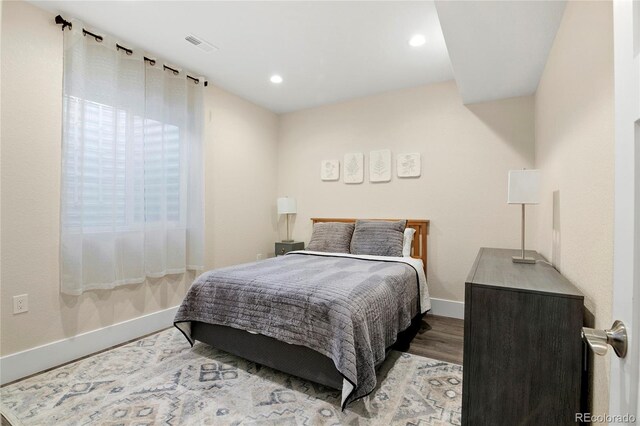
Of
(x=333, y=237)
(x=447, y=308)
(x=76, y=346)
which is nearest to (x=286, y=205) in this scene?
(x=333, y=237)

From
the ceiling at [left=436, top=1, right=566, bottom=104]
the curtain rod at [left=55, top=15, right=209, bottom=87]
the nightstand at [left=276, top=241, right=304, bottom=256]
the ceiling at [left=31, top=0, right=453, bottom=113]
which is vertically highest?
the ceiling at [left=31, top=0, right=453, bottom=113]

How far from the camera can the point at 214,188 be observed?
3592 millimetres

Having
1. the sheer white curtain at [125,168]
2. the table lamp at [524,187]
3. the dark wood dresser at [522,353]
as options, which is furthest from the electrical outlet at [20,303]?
the table lamp at [524,187]

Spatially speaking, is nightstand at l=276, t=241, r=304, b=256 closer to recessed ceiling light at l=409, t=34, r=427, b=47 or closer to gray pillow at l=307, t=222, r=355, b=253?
gray pillow at l=307, t=222, r=355, b=253

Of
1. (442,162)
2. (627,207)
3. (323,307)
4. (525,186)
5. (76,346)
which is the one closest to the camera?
(627,207)

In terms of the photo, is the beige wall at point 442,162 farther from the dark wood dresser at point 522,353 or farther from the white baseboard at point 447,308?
the dark wood dresser at point 522,353

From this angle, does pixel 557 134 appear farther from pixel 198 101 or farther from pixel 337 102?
pixel 198 101

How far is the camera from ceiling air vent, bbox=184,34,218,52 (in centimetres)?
260

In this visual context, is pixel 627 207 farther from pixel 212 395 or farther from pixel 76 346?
pixel 76 346

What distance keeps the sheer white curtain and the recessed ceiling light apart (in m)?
2.27

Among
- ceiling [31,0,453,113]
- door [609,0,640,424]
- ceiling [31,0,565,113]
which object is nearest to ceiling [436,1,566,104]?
ceiling [31,0,565,113]

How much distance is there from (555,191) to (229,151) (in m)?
3.33

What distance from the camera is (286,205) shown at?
425 centimetres

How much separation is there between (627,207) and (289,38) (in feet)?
8.72
